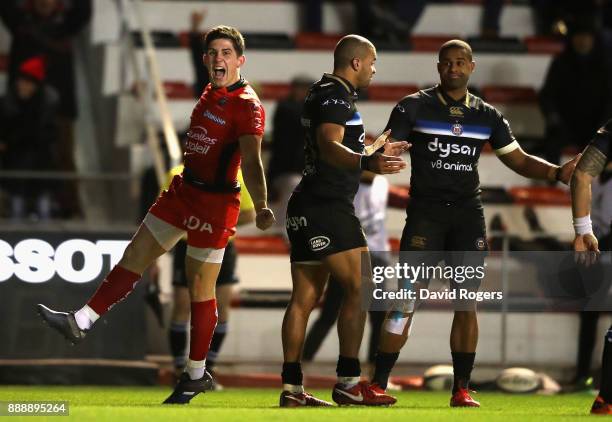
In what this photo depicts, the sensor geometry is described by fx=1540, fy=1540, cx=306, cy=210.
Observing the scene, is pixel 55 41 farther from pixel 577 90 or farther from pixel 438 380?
pixel 438 380

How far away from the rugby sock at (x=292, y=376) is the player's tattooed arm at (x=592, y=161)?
201cm

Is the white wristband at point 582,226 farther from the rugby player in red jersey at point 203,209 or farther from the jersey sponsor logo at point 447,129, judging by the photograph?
the rugby player in red jersey at point 203,209

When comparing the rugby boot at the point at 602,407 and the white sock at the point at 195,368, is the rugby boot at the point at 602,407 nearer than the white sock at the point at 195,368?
Yes

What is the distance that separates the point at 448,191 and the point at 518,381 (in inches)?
145

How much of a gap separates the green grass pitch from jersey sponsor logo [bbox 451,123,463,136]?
165 centimetres

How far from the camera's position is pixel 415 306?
941cm

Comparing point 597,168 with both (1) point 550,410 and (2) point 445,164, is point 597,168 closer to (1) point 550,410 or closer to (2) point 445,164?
(2) point 445,164

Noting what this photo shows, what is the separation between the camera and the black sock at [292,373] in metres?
8.95

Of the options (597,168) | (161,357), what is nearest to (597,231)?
(161,357)

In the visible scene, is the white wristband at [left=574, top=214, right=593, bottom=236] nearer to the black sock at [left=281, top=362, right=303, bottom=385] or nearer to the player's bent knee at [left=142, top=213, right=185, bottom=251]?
the black sock at [left=281, top=362, right=303, bottom=385]

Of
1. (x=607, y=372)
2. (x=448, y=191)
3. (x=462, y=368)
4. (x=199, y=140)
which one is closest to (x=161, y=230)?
(x=199, y=140)

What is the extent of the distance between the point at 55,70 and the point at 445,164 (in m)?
7.58

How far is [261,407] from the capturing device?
9.05 meters

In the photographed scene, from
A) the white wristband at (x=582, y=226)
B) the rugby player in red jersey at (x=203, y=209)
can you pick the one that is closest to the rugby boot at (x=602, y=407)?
the white wristband at (x=582, y=226)
